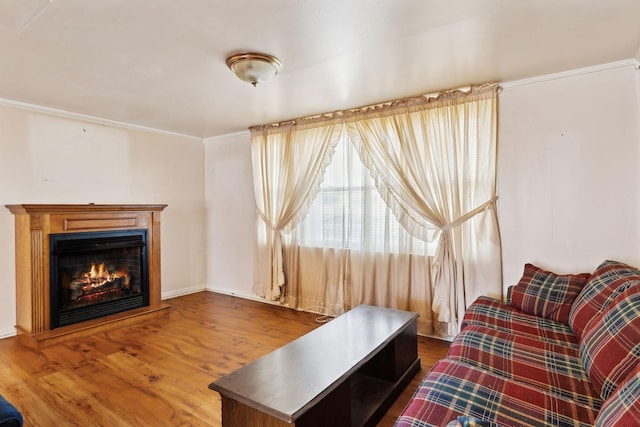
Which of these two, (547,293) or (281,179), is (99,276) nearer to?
(281,179)

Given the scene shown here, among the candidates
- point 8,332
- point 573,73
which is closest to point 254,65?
point 573,73

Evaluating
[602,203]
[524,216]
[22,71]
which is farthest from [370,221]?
[22,71]

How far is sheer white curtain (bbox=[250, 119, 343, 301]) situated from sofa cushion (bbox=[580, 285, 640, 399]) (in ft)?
9.05

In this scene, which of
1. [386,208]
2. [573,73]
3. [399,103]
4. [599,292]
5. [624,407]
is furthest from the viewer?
[386,208]

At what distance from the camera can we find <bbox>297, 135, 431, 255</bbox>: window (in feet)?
11.1

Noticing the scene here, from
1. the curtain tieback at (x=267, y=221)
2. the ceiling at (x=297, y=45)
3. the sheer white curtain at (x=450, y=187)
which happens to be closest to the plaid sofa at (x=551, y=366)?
the sheer white curtain at (x=450, y=187)

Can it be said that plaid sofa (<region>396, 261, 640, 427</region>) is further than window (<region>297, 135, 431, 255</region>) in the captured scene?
No

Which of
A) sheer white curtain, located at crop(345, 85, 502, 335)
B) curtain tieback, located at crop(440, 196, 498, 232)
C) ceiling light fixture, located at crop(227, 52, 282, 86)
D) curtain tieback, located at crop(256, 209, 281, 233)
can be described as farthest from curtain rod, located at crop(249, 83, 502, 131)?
ceiling light fixture, located at crop(227, 52, 282, 86)

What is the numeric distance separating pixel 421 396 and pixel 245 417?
775 mm

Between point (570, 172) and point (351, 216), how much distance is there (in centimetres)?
197

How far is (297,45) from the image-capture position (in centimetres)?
214

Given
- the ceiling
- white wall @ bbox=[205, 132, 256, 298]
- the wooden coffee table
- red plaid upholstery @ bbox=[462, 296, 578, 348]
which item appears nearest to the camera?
the wooden coffee table

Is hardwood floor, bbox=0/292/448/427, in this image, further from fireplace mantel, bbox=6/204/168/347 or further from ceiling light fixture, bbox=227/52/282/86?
ceiling light fixture, bbox=227/52/282/86

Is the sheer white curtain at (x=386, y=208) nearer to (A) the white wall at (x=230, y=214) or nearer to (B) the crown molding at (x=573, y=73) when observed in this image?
(B) the crown molding at (x=573, y=73)
